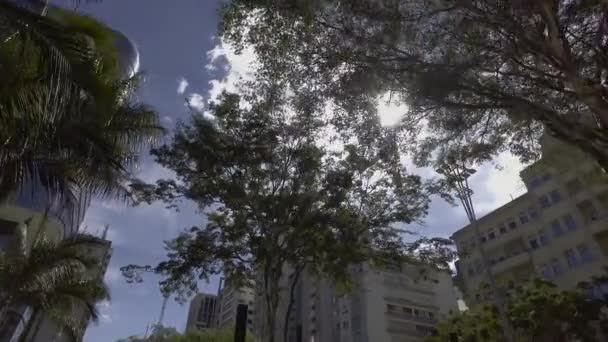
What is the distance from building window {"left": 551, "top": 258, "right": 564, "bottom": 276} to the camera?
3034 centimetres

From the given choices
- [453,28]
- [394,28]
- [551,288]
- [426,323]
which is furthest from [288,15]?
Result: [426,323]

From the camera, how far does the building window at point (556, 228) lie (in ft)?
103

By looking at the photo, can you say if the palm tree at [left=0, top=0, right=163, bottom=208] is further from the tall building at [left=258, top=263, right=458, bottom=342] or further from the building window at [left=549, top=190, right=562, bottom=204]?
the tall building at [left=258, top=263, right=458, bottom=342]

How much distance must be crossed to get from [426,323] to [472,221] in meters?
37.1

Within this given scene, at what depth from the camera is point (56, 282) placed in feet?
42.7

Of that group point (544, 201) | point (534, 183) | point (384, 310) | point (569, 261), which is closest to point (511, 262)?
point (569, 261)

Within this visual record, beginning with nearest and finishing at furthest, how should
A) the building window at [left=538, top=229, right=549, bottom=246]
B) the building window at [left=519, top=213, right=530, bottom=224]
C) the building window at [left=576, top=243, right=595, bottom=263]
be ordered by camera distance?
the building window at [left=576, top=243, right=595, bottom=263], the building window at [left=538, top=229, right=549, bottom=246], the building window at [left=519, top=213, right=530, bottom=224]

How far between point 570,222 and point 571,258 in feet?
9.30

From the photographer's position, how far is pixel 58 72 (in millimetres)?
4812

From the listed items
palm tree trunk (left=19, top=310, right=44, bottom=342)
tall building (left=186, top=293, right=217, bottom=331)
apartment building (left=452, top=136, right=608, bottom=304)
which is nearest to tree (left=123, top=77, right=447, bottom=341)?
palm tree trunk (left=19, top=310, right=44, bottom=342)

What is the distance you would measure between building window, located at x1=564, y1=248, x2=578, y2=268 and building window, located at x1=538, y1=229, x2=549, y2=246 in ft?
6.83

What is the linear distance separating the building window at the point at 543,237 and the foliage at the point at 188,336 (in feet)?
83.8

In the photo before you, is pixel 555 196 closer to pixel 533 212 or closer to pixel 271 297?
pixel 533 212

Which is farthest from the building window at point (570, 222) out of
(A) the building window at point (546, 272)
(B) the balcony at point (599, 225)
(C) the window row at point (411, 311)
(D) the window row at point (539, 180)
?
(C) the window row at point (411, 311)
